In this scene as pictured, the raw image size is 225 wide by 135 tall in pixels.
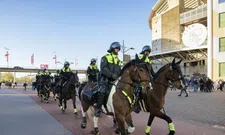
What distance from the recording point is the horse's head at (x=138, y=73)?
5.97 meters

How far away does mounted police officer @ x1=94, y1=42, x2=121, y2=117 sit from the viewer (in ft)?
22.6

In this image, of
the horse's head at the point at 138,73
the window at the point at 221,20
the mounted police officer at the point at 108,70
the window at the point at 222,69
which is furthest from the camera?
the window at the point at 221,20

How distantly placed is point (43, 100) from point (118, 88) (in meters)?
16.4

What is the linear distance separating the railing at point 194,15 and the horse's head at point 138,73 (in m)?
53.7

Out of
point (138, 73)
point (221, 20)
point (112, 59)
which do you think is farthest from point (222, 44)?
point (138, 73)

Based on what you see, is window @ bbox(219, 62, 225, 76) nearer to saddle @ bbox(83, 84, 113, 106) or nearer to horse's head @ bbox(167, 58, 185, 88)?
horse's head @ bbox(167, 58, 185, 88)

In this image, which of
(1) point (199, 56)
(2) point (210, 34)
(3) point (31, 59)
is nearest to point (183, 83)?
(2) point (210, 34)

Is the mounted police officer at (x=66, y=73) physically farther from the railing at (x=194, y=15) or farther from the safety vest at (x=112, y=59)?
the railing at (x=194, y=15)

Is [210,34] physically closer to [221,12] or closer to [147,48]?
[221,12]

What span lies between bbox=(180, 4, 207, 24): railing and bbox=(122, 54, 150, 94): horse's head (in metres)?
53.7

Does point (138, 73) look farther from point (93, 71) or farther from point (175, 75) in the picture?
point (93, 71)

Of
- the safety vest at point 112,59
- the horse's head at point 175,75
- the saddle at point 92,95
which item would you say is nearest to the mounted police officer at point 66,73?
the saddle at point 92,95

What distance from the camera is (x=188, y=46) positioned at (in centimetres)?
5353

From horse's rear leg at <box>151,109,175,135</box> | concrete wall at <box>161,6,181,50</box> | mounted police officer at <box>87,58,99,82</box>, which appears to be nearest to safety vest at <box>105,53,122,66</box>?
horse's rear leg at <box>151,109,175,135</box>
